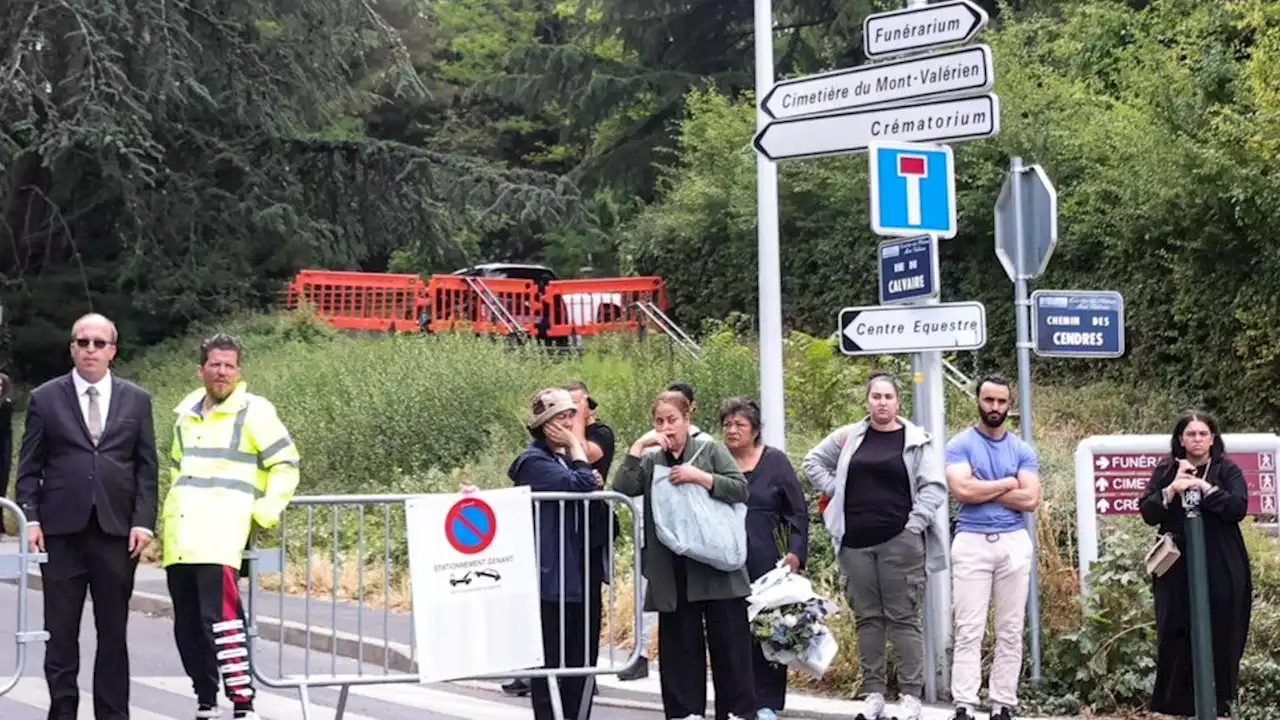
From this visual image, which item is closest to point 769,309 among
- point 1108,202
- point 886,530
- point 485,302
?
point 886,530

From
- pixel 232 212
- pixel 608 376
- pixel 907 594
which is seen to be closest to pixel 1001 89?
pixel 608 376

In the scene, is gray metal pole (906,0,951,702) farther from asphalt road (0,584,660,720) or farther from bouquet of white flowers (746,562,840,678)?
asphalt road (0,584,660,720)

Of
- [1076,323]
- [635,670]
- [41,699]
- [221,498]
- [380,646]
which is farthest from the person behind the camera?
[380,646]

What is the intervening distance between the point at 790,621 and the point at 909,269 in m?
2.40

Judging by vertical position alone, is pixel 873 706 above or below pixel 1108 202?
below

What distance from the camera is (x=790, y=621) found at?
9.20 meters

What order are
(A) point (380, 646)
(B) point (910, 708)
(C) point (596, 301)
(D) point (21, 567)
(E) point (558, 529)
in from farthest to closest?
(C) point (596, 301) → (A) point (380, 646) → (B) point (910, 708) → (E) point (558, 529) → (D) point (21, 567)

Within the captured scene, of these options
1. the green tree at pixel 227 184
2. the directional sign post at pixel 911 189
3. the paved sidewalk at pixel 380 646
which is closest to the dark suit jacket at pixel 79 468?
the paved sidewalk at pixel 380 646

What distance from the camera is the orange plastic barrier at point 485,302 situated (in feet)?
103

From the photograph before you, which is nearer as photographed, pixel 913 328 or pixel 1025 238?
pixel 913 328

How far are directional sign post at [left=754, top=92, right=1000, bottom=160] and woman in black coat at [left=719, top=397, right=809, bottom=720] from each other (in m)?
2.12

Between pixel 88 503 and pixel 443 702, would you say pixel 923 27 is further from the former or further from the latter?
pixel 88 503

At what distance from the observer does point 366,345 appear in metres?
25.4

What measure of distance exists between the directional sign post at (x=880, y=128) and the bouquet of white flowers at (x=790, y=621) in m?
2.94
